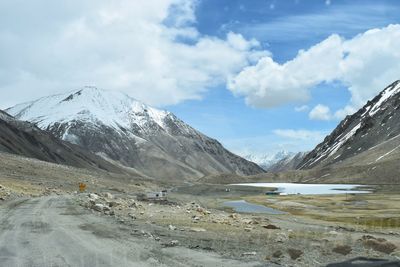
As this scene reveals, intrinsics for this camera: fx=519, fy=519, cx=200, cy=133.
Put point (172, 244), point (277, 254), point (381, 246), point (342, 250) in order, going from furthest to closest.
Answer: point (381, 246), point (172, 244), point (342, 250), point (277, 254)

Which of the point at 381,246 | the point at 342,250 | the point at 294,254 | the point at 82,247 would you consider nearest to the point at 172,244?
the point at 82,247

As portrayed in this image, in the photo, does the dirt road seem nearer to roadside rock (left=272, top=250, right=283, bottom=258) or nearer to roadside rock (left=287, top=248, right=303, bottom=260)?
roadside rock (left=272, top=250, right=283, bottom=258)

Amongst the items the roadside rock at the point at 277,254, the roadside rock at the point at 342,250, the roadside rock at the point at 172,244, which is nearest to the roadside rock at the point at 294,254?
the roadside rock at the point at 277,254

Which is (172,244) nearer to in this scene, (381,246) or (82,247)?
(82,247)

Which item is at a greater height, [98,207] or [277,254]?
[98,207]

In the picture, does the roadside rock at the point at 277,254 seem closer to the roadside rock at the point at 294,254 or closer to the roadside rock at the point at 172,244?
the roadside rock at the point at 294,254

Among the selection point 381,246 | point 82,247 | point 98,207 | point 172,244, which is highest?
point 98,207

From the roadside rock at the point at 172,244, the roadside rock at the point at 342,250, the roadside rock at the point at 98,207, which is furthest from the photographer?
the roadside rock at the point at 98,207

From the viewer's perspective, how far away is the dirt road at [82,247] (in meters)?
20.8

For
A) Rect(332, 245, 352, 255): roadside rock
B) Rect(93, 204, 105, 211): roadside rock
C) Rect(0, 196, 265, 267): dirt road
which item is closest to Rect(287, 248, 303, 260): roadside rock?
Rect(332, 245, 352, 255): roadside rock

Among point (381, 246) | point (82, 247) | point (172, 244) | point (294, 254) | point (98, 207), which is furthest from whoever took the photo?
point (98, 207)

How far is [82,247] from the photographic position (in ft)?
79.5

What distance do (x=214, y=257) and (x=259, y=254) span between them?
247 cm

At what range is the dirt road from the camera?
20812 mm
